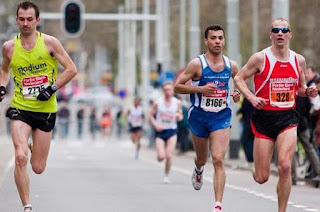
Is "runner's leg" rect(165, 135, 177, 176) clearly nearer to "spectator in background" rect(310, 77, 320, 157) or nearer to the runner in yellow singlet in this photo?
"spectator in background" rect(310, 77, 320, 157)

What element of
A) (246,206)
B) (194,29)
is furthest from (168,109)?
(194,29)

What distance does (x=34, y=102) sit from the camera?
46.9ft

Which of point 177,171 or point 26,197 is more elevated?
point 26,197

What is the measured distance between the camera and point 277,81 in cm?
1449

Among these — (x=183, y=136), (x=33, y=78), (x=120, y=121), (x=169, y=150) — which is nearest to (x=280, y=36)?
(x=33, y=78)

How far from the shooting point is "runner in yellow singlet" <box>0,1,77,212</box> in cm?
1420

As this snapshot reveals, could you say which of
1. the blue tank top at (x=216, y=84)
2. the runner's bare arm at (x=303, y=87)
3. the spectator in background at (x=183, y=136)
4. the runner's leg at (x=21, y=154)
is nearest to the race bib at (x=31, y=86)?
the runner's leg at (x=21, y=154)

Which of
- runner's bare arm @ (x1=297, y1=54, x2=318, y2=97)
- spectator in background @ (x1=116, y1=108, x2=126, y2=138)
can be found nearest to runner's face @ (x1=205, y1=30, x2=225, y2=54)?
A: runner's bare arm @ (x1=297, y1=54, x2=318, y2=97)

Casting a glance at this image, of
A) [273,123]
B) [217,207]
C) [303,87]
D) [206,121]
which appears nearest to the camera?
[273,123]

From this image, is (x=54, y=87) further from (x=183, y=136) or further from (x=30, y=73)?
(x=183, y=136)

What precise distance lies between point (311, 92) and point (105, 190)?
6638 mm

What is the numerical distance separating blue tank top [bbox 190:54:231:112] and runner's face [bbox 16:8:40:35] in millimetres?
2149

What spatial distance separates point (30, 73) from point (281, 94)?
2.66 meters

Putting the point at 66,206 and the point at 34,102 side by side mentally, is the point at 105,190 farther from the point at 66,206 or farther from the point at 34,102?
the point at 34,102
